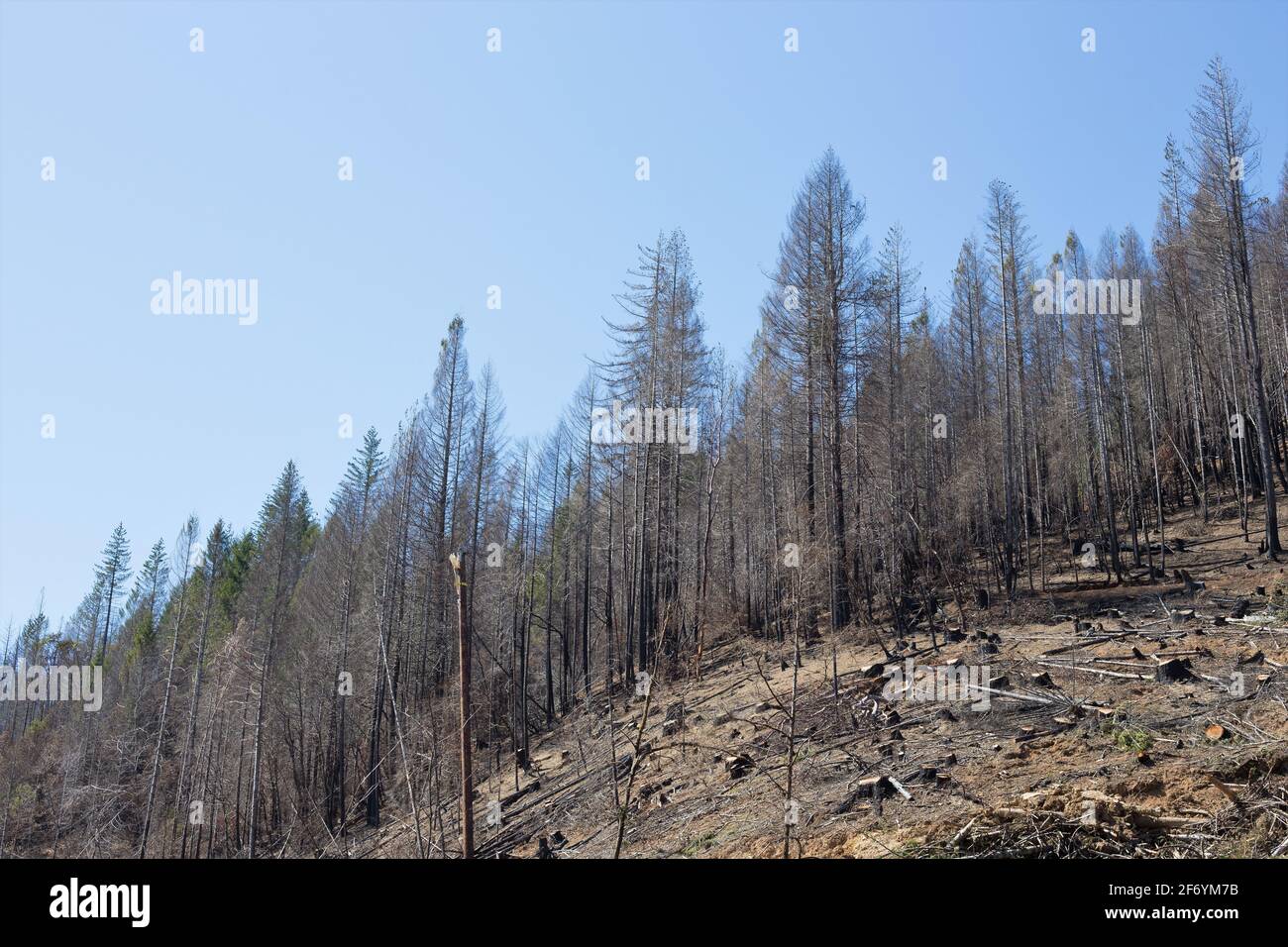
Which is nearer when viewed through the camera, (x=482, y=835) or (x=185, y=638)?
(x=482, y=835)

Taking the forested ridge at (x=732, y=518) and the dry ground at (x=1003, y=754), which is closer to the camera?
the dry ground at (x=1003, y=754)

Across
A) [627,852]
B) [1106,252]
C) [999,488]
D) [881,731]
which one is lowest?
[627,852]

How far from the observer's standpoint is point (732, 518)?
107ft

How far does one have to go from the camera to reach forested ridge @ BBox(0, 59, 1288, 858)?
2497cm

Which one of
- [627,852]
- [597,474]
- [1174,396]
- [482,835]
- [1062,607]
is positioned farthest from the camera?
[1174,396]

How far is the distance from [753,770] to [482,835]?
8.28m

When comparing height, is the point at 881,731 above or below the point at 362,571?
below

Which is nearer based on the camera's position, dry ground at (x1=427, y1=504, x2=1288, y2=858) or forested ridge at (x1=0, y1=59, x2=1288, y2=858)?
dry ground at (x1=427, y1=504, x2=1288, y2=858)

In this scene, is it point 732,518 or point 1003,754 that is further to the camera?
point 732,518

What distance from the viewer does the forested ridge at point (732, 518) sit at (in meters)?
25.0

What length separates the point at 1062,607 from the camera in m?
21.4

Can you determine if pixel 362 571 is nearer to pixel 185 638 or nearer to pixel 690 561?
pixel 185 638

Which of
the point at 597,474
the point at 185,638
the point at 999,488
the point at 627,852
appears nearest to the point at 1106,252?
the point at 999,488

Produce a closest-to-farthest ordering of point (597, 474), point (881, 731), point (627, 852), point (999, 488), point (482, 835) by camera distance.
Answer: point (627, 852)
point (881, 731)
point (482, 835)
point (999, 488)
point (597, 474)
